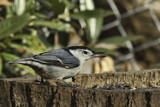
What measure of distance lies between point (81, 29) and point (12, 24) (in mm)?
1002

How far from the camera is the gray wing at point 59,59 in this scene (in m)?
2.46

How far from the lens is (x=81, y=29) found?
156 inches

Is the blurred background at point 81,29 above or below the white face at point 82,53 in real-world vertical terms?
above

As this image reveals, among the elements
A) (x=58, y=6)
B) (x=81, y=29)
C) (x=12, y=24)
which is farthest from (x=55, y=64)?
(x=81, y=29)

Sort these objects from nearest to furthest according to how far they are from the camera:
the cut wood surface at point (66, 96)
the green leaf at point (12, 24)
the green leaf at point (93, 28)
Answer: the cut wood surface at point (66, 96) < the green leaf at point (12, 24) < the green leaf at point (93, 28)

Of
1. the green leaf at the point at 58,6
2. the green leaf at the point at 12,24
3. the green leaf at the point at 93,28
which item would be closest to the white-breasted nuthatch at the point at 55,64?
the green leaf at the point at 12,24

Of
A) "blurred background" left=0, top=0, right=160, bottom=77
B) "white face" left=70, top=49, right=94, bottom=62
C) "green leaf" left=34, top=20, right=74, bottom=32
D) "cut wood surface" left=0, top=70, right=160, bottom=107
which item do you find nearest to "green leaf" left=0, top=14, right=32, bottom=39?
"blurred background" left=0, top=0, right=160, bottom=77

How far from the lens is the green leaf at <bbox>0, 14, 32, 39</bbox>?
306 cm

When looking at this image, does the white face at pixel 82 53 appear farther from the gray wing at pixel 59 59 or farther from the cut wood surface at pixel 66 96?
the cut wood surface at pixel 66 96

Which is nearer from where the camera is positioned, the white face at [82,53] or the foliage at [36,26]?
the white face at [82,53]

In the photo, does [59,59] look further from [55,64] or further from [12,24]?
[12,24]

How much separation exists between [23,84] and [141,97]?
63 cm

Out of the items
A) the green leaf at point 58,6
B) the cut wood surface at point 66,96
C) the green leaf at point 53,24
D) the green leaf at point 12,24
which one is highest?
the green leaf at point 58,6

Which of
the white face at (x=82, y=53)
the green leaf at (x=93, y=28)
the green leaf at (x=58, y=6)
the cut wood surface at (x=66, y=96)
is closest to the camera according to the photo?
the cut wood surface at (x=66, y=96)
